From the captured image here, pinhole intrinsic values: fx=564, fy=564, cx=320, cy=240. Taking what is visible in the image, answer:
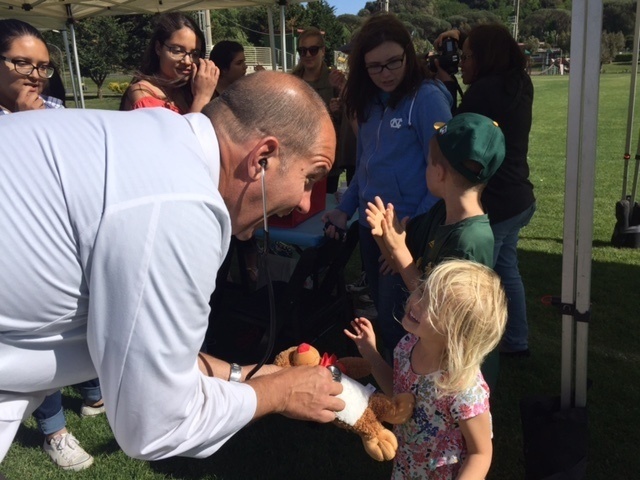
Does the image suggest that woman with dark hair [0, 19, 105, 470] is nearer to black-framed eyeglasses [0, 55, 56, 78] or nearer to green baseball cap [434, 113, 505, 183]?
black-framed eyeglasses [0, 55, 56, 78]

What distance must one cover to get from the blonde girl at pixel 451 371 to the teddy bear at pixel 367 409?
0.11 meters

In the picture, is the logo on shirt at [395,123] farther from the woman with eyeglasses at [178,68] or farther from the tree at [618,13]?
the woman with eyeglasses at [178,68]

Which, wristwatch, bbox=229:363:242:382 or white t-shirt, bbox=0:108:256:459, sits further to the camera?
wristwatch, bbox=229:363:242:382

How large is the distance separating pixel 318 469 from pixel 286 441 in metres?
0.28

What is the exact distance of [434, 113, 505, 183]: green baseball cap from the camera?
6.83ft

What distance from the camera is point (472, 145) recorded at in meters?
2.07

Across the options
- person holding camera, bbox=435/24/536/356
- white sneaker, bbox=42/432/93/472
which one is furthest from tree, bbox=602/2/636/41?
white sneaker, bbox=42/432/93/472

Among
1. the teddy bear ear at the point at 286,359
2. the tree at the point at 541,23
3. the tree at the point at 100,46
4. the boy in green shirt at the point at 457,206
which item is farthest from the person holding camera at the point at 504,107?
the tree at the point at 541,23

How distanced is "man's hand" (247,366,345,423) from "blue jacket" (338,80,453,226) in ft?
4.35

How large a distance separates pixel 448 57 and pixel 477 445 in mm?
3324

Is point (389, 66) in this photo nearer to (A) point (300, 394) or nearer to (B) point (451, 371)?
→ (B) point (451, 371)

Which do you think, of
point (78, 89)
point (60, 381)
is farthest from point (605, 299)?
point (78, 89)

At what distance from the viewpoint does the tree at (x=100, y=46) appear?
34719 millimetres

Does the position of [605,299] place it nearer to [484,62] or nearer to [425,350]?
[484,62]
